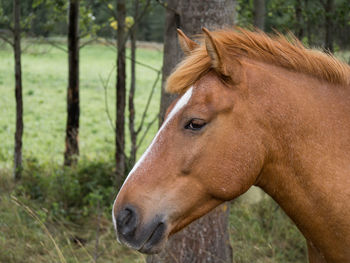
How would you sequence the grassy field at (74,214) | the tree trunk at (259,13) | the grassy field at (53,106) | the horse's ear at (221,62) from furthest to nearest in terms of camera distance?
the grassy field at (53,106) < the tree trunk at (259,13) < the grassy field at (74,214) < the horse's ear at (221,62)

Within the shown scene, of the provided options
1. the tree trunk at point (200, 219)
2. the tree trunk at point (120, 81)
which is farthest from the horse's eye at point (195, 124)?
the tree trunk at point (120, 81)

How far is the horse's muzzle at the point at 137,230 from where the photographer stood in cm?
202

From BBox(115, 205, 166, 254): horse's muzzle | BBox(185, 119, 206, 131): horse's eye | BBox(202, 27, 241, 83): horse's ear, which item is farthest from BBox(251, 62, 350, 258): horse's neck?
BBox(115, 205, 166, 254): horse's muzzle

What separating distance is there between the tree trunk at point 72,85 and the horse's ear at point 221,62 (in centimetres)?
509

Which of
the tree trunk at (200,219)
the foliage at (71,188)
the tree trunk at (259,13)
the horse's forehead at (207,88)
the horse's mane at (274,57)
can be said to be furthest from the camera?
the tree trunk at (259,13)

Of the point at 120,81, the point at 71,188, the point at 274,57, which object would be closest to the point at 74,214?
the point at 71,188

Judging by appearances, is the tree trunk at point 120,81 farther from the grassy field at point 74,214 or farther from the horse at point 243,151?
the horse at point 243,151

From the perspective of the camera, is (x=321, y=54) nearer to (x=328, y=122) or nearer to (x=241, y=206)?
(x=328, y=122)

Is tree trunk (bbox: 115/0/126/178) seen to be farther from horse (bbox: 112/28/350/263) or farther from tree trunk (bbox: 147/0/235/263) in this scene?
horse (bbox: 112/28/350/263)

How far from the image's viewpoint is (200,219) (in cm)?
345

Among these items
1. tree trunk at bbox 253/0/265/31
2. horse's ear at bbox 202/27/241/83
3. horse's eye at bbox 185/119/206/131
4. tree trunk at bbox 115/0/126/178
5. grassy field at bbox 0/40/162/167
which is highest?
horse's ear at bbox 202/27/241/83

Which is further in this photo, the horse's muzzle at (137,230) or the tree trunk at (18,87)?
the tree trunk at (18,87)

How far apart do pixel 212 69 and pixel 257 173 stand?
583mm

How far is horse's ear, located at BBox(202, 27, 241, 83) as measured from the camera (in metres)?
1.99
